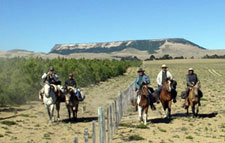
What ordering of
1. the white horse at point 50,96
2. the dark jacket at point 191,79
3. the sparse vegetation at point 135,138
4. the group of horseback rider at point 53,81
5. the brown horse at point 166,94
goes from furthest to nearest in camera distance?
the dark jacket at point 191,79 < the brown horse at point 166,94 < the group of horseback rider at point 53,81 < the white horse at point 50,96 < the sparse vegetation at point 135,138

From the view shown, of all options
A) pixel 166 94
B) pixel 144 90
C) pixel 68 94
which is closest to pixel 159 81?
pixel 166 94

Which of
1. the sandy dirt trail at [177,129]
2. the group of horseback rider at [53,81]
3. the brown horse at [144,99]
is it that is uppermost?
the group of horseback rider at [53,81]

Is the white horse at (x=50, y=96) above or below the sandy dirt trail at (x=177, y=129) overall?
above

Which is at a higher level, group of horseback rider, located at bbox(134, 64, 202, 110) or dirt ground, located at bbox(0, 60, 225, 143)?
group of horseback rider, located at bbox(134, 64, 202, 110)

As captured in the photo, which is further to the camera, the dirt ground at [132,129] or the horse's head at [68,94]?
the horse's head at [68,94]

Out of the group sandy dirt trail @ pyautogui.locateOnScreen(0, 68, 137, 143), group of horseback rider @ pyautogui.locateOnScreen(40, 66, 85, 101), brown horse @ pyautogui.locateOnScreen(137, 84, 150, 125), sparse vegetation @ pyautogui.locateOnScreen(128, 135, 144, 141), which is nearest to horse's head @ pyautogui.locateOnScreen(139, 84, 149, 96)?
brown horse @ pyautogui.locateOnScreen(137, 84, 150, 125)

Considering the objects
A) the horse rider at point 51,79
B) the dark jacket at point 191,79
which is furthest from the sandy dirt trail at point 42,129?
the dark jacket at point 191,79

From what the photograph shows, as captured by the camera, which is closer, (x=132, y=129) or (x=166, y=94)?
(x=132, y=129)

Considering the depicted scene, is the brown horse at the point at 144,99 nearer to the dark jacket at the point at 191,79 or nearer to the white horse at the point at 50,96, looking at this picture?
the dark jacket at the point at 191,79

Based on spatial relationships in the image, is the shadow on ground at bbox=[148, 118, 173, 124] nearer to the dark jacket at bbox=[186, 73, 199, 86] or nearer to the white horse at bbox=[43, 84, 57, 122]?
the dark jacket at bbox=[186, 73, 199, 86]

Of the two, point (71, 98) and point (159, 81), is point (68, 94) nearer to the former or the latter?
point (71, 98)

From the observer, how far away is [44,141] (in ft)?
40.4

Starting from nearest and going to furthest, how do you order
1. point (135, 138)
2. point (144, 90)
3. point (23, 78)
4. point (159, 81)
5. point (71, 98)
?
point (135, 138), point (144, 90), point (71, 98), point (159, 81), point (23, 78)

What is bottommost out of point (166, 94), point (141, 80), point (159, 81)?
point (166, 94)
